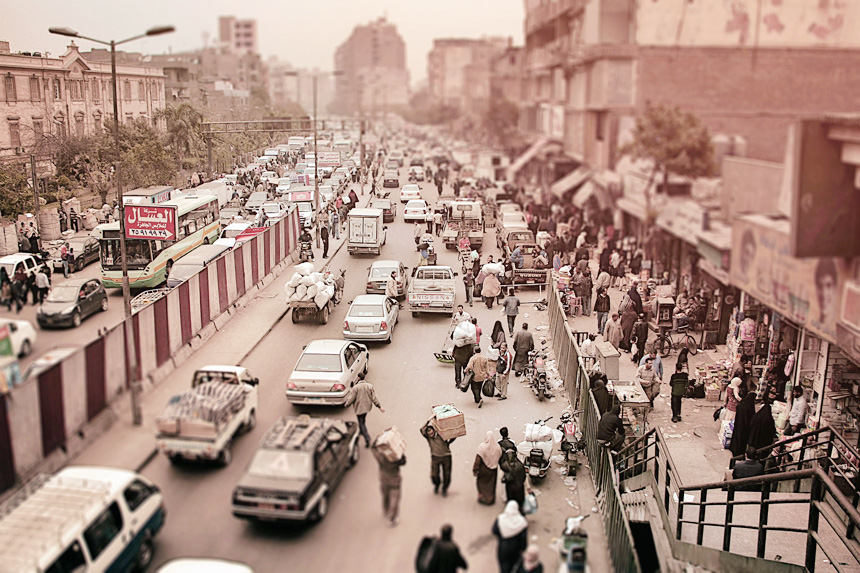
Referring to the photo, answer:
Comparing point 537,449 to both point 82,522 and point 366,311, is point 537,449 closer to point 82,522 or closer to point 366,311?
point 82,522

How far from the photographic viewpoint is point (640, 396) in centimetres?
1734

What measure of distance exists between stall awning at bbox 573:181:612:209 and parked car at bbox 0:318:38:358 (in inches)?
575

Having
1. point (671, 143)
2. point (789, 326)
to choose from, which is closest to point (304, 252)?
point (671, 143)

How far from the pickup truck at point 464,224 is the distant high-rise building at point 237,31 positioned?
11.1 meters

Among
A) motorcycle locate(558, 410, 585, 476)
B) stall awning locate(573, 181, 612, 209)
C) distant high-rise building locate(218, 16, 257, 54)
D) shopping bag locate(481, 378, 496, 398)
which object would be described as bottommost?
motorcycle locate(558, 410, 585, 476)

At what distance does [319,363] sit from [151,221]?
7.59m

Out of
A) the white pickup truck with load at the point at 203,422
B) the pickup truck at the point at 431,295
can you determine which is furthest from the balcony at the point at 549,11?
the white pickup truck with load at the point at 203,422

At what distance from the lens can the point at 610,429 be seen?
14.1 metres

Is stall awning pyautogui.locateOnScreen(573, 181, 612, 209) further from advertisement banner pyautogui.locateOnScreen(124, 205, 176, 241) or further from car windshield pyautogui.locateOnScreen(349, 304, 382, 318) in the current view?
advertisement banner pyautogui.locateOnScreen(124, 205, 176, 241)

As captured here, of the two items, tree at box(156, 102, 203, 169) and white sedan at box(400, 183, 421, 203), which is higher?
tree at box(156, 102, 203, 169)

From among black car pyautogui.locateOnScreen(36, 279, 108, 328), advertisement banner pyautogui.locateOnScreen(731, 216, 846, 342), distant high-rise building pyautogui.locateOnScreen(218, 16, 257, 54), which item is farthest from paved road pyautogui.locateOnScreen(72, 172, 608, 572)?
distant high-rise building pyautogui.locateOnScreen(218, 16, 257, 54)

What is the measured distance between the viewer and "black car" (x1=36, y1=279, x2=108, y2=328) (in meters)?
14.7

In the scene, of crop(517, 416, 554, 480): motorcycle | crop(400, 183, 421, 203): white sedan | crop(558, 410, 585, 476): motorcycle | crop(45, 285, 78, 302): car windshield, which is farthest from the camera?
crop(400, 183, 421, 203): white sedan

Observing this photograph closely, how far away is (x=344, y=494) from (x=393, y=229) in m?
21.9
